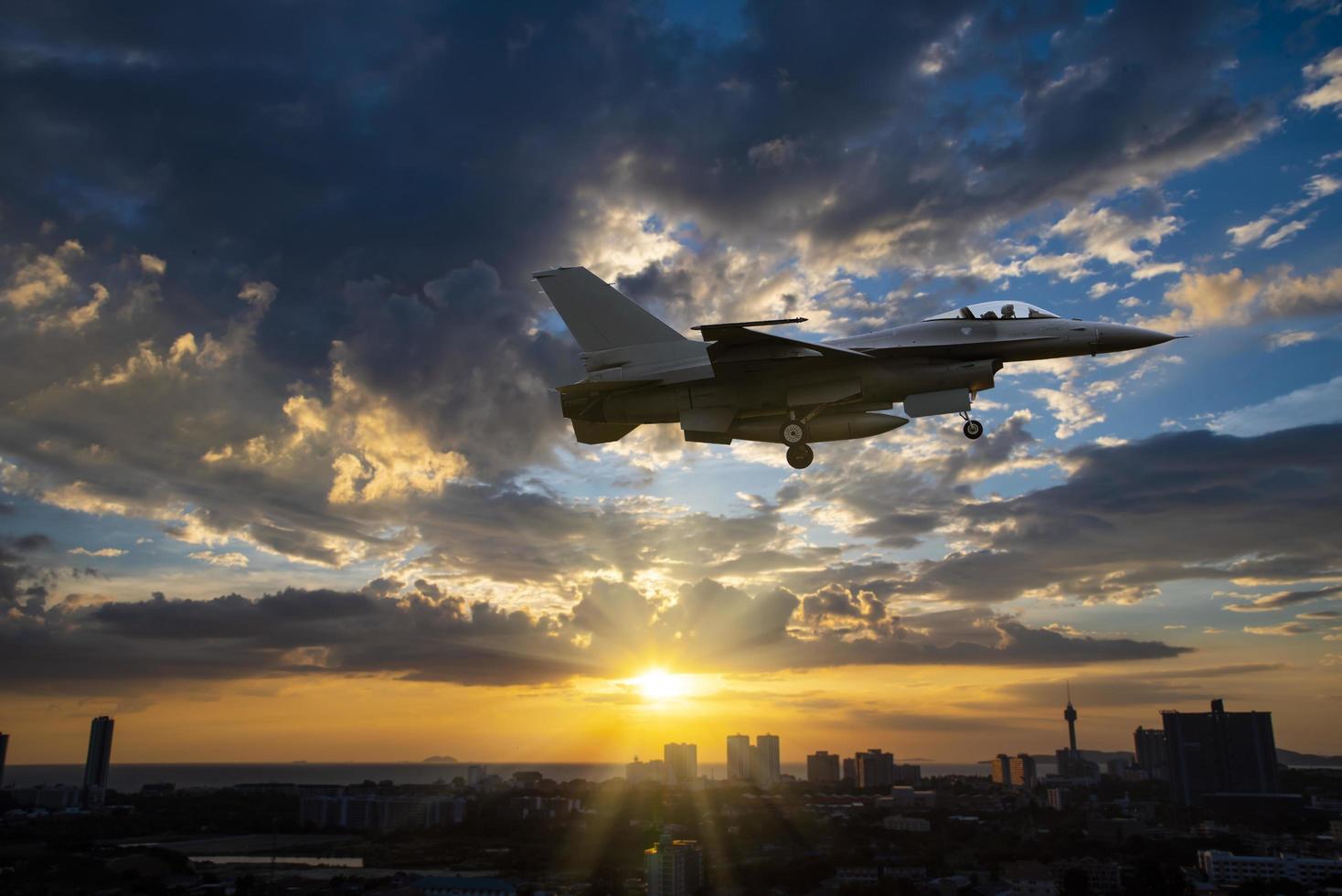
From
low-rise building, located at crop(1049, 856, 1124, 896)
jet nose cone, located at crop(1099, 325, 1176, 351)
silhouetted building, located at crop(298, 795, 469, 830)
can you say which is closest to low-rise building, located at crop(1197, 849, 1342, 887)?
low-rise building, located at crop(1049, 856, 1124, 896)

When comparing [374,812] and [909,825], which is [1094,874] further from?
[374,812]

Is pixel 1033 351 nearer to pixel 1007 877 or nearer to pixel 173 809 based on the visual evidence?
pixel 1007 877

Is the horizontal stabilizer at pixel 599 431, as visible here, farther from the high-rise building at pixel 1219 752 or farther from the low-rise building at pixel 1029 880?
the high-rise building at pixel 1219 752

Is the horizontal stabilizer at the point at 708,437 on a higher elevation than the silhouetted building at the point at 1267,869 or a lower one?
higher

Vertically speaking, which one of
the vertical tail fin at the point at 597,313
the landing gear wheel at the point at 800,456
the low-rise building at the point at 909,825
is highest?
the vertical tail fin at the point at 597,313

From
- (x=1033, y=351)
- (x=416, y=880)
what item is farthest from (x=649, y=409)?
(x=416, y=880)

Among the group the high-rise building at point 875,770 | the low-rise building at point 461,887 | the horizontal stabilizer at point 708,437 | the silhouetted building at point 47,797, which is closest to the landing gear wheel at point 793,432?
the horizontal stabilizer at point 708,437

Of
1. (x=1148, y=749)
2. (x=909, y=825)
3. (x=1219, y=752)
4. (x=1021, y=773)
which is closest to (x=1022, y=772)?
(x=1021, y=773)
